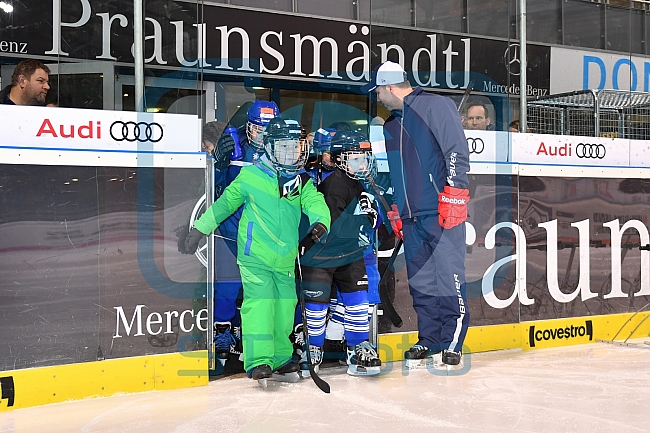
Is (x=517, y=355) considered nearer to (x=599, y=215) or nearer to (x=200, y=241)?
(x=599, y=215)

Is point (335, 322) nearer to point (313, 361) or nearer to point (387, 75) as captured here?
point (313, 361)

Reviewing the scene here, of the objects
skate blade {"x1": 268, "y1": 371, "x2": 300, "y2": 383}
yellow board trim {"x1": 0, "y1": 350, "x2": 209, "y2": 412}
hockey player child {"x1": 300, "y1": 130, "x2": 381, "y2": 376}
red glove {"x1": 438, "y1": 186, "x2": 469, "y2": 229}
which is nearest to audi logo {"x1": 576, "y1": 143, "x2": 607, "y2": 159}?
red glove {"x1": 438, "y1": 186, "x2": 469, "y2": 229}

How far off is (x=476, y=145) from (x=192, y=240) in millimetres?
2009

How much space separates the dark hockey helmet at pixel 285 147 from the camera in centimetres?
419

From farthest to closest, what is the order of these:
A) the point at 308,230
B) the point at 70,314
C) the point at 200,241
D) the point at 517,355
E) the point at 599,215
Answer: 1. the point at 599,215
2. the point at 517,355
3. the point at 308,230
4. the point at 200,241
5. the point at 70,314

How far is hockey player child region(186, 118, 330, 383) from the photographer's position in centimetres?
413

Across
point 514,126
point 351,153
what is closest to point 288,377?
point 351,153

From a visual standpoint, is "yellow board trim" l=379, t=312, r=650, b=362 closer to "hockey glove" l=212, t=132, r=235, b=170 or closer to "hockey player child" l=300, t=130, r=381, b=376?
"hockey player child" l=300, t=130, r=381, b=376

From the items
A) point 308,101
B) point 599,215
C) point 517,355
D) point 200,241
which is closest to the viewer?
point 200,241

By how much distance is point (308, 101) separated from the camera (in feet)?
27.7

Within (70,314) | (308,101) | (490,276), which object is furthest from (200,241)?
(308,101)

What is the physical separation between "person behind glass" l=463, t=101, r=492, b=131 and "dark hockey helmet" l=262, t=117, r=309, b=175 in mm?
1405

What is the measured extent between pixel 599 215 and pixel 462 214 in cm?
151

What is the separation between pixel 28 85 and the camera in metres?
3.99
